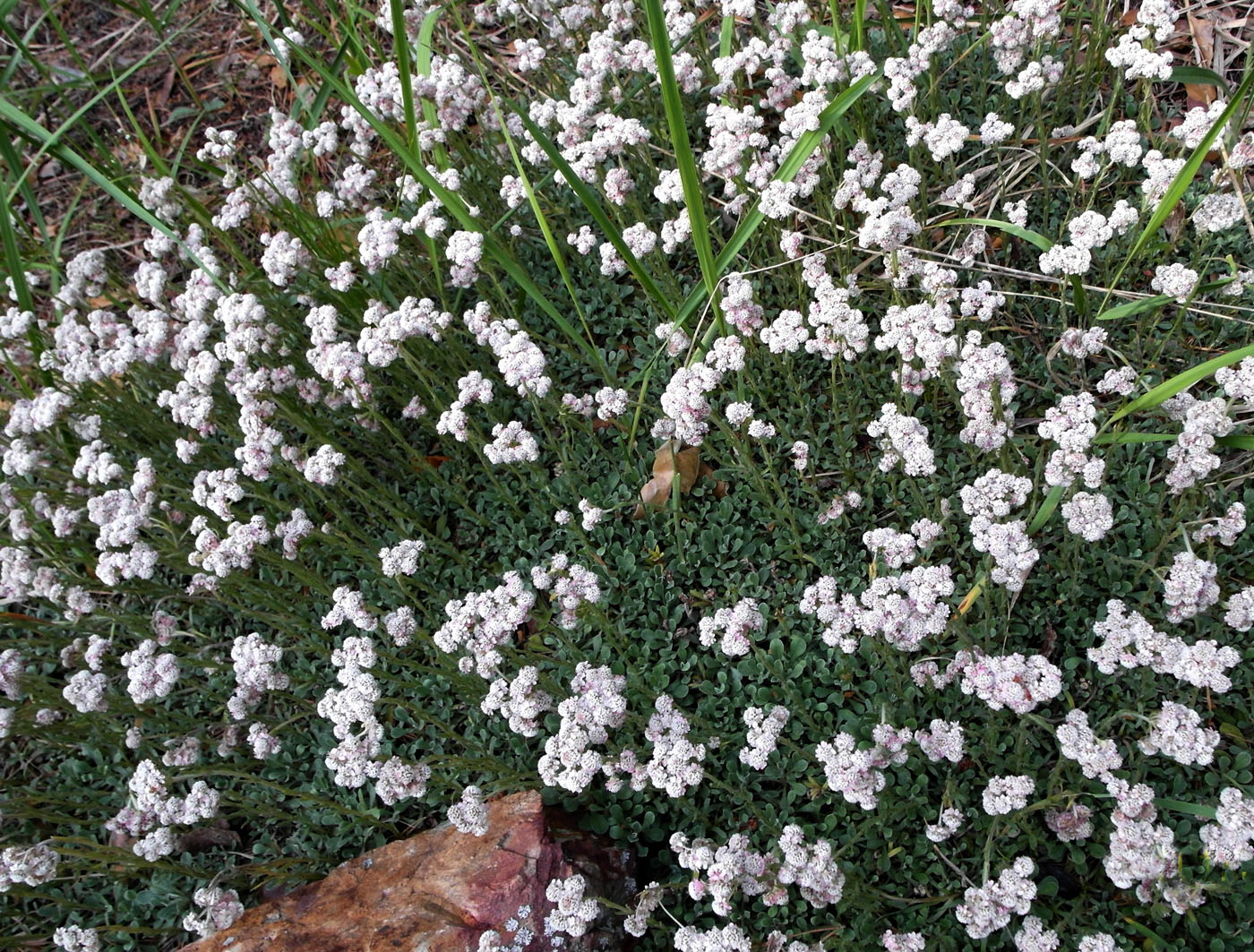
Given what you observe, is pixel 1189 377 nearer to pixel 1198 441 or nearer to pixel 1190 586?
pixel 1198 441

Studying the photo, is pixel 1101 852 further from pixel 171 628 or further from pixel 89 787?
pixel 89 787

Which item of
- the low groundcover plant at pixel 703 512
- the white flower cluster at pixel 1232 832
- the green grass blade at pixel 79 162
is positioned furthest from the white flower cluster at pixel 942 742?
the green grass blade at pixel 79 162

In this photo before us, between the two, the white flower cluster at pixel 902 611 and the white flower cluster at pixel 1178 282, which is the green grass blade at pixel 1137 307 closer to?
the white flower cluster at pixel 1178 282

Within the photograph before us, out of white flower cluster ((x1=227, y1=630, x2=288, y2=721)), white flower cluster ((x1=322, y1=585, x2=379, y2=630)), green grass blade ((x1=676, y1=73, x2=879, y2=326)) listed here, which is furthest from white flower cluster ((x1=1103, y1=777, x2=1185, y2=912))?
white flower cluster ((x1=227, y1=630, x2=288, y2=721))

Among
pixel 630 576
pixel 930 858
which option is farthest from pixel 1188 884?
pixel 630 576

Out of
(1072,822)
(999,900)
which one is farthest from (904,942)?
(1072,822)

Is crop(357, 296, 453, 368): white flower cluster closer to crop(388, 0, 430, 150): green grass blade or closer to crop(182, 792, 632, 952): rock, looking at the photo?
crop(388, 0, 430, 150): green grass blade

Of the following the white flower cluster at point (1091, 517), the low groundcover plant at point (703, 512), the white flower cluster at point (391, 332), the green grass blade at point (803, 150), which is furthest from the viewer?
the white flower cluster at point (391, 332)
